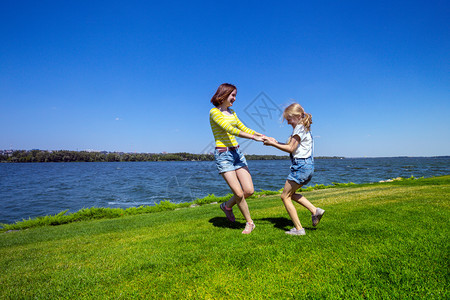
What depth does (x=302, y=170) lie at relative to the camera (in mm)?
4004

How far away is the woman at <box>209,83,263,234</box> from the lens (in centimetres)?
432

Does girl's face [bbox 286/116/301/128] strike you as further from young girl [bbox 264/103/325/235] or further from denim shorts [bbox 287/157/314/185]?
denim shorts [bbox 287/157/314/185]

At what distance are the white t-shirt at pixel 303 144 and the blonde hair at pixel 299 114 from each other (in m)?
0.09

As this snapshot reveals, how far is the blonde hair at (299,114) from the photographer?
4.04 meters

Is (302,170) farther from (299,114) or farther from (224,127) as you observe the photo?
(224,127)

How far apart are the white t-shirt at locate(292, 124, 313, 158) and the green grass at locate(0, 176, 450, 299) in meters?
1.39

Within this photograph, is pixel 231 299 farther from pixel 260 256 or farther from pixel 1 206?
pixel 1 206

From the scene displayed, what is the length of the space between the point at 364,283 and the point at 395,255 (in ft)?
2.80

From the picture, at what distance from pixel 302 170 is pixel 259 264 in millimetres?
1750

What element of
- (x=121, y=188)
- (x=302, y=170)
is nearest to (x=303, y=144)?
(x=302, y=170)

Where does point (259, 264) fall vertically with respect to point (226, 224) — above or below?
above

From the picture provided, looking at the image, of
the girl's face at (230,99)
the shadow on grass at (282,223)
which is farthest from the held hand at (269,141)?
the shadow on grass at (282,223)

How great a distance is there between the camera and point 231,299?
7.68 ft

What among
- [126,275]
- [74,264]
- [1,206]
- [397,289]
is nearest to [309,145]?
[397,289]
